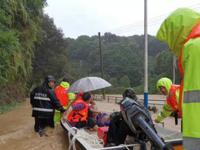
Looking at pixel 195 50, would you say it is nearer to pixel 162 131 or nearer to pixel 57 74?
pixel 162 131

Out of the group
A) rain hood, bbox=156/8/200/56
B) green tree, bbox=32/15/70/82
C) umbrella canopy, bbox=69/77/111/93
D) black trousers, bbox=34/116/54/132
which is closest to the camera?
rain hood, bbox=156/8/200/56

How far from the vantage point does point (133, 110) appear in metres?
3.58

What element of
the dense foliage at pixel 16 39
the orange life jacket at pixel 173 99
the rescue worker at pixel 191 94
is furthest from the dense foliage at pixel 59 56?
the rescue worker at pixel 191 94

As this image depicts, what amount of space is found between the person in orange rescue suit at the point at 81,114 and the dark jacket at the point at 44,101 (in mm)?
1006

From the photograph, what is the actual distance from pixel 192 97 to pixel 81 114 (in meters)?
7.00

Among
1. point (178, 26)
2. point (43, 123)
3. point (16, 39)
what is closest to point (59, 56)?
point (16, 39)

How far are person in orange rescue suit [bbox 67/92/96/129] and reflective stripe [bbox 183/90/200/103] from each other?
681 centimetres

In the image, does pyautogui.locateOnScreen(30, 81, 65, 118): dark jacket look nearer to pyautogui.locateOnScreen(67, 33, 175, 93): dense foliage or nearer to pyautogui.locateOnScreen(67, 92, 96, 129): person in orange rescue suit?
pyautogui.locateOnScreen(67, 92, 96, 129): person in orange rescue suit

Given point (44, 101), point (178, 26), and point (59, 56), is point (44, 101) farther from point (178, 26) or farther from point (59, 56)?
point (59, 56)

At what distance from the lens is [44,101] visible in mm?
9930

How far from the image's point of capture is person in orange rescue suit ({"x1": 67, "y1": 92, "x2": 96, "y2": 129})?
351 inches

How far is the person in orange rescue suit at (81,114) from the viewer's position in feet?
29.3

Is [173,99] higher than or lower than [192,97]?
lower

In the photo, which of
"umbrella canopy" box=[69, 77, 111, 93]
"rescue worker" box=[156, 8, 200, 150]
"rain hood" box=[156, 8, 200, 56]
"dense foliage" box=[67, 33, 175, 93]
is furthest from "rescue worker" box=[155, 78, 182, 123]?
"dense foliage" box=[67, 33, 175, 93]
